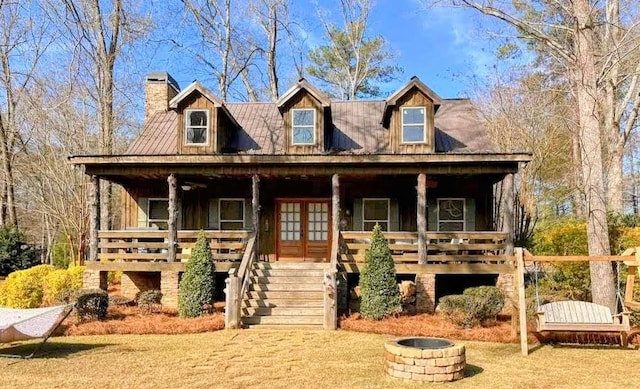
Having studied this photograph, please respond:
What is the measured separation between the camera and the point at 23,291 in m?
13.6

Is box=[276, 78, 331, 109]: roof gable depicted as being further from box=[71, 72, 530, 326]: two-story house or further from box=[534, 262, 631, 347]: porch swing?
box=[534, 262, 631, 347]: porch swing

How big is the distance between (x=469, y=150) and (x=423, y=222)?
133 inches

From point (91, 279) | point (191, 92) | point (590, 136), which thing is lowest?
point (91, 279)

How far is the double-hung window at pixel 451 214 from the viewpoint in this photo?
1616 centimetres

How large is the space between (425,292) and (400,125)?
4.62m

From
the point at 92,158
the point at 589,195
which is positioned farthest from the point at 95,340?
the point at 589,195

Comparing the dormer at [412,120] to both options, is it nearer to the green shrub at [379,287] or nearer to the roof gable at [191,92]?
the green shrub at [379,287]

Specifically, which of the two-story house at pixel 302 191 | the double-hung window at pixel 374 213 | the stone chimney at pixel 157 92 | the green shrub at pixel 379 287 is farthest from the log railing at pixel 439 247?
the stone chimney at pixel 157 92

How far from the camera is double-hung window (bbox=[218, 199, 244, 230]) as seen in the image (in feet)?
55.0

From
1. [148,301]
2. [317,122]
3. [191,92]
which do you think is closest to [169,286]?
[148,301]

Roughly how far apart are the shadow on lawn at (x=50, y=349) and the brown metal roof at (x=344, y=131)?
7377 millimetres

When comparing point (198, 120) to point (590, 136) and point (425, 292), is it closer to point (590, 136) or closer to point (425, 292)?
point (425, 292)

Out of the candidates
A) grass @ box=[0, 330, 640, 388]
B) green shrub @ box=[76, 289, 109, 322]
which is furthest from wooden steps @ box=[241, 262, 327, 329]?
green shrub @ box=[76, 289, 109, 322]

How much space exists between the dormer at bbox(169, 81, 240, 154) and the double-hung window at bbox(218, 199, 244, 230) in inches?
80.7
